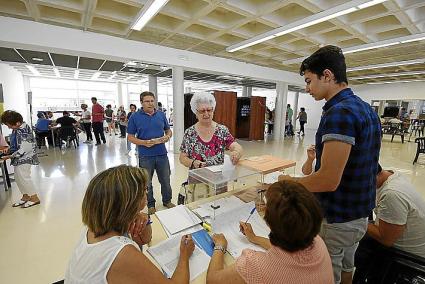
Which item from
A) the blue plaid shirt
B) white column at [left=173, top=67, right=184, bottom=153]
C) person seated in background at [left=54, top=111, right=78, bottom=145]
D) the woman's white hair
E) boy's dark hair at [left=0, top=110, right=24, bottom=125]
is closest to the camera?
the blue plaid shirt

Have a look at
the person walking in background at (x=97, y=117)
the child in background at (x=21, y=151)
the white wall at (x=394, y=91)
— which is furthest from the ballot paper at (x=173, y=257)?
the white wall at (x=394, y=91)

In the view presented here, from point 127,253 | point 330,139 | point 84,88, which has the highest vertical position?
point 84,88

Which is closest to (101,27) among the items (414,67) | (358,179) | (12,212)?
(12,212)

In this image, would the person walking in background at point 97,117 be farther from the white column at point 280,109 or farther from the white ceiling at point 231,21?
the white column at point 280,109

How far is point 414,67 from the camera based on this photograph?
26.2 ft

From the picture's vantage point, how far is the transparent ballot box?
145cm

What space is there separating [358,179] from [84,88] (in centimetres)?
1764

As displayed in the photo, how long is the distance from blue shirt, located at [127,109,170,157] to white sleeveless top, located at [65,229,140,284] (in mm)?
1967

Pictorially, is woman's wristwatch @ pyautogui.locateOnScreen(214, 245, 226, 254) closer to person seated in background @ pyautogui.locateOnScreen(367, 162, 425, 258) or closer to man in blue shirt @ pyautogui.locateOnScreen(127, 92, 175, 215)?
person seated in background @ pyautogui.locateOnScreen(367, 162, 425, 258)

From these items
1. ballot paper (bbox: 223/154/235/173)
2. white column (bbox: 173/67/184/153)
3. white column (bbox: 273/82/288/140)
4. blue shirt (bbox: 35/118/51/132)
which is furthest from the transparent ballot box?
white column (bbox: 273/82/288/140)

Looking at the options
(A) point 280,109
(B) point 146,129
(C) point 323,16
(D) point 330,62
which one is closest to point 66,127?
(B) point 146,129

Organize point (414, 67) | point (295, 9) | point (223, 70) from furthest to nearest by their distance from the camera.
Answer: point (414, 67), point (223, 70), point (295, 9)

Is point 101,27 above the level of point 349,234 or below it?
above

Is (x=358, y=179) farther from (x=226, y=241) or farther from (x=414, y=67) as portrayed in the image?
(x=414, y=67)
